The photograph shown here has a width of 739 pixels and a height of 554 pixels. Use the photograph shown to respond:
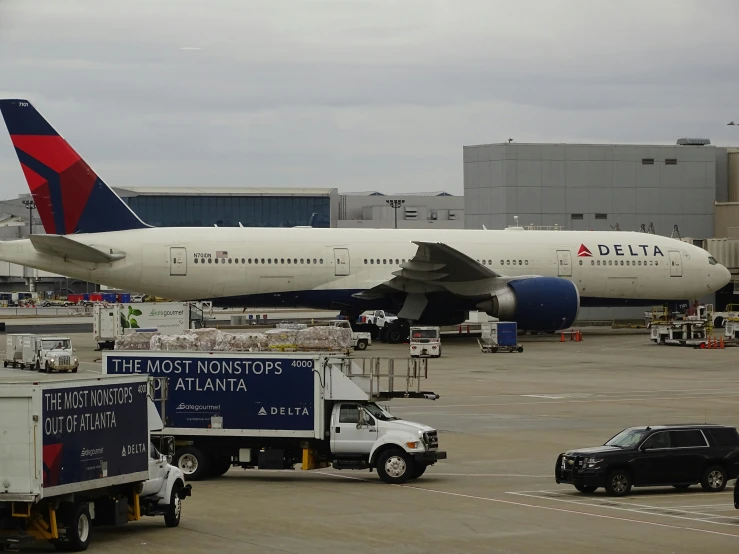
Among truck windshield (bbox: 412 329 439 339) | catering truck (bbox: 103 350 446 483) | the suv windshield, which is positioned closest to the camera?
the suv windshield

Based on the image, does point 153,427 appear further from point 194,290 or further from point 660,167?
point 660,167

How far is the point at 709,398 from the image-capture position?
121ft

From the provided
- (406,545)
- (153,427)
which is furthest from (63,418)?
(406,545)

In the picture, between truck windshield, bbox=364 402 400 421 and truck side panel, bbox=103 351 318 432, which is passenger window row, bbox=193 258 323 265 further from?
truck windshield, bbox=364 402 400 421

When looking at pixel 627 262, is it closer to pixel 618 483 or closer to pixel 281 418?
pixel 618 483

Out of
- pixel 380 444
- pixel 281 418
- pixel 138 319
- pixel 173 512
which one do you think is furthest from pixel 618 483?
pixel 138 319

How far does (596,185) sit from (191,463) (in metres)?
60.1

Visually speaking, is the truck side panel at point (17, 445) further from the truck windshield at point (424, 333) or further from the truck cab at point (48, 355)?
the truck windshield at point (424, 333)

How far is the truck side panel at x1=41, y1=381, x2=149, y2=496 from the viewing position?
634 inches

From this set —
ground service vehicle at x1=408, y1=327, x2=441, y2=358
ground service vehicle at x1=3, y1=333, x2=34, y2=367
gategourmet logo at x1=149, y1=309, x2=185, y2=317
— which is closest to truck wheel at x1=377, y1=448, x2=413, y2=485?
ground service vehicle at x1=408, y1=327, x2=441, y2=358

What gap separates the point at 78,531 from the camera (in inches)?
641

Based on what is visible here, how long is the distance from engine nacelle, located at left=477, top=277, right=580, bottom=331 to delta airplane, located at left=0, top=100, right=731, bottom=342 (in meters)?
0.05

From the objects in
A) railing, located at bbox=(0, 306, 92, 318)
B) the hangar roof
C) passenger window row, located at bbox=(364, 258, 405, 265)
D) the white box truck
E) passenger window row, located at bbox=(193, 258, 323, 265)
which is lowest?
the white box truck

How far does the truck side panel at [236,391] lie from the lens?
2361cm
